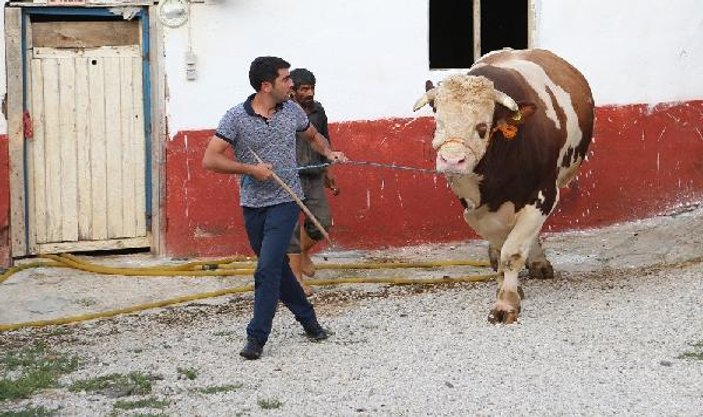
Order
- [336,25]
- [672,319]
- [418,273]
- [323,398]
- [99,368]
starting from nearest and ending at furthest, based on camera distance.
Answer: [323,398] → [99,368] → [672,319] → [418,273] → [336,25]

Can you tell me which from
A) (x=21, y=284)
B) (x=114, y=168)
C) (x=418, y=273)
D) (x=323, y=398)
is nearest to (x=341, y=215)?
(x=418, y=273)

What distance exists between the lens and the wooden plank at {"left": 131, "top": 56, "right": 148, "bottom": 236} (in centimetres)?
1055

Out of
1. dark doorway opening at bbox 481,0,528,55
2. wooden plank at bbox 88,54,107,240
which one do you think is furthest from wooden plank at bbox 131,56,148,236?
dark doorway opening at bbox 481,0,528,55

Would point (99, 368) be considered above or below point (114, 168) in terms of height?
below

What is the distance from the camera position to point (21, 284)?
988 centimetres

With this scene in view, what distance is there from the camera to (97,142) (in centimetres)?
1052

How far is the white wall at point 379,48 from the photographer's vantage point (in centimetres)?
1051

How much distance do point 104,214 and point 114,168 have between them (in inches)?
14.7

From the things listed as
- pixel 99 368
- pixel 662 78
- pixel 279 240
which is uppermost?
pixel 662 78

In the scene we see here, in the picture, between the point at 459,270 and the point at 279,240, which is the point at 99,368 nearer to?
Result: the point at 279,240

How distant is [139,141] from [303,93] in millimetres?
2093

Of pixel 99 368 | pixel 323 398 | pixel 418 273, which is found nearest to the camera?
pixel 323 398

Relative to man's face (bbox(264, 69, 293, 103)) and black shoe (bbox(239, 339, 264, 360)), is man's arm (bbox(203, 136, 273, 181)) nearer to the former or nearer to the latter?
man's face (bbox(264, 69, 293, 103))

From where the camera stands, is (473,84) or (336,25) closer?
(473,84)
